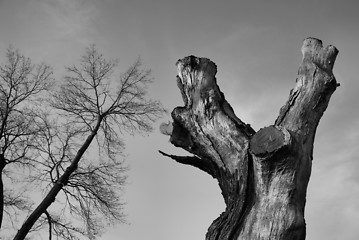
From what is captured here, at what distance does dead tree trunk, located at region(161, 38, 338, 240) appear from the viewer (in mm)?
3191

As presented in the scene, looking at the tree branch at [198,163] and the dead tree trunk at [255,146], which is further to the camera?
the tree branch at [198,163]

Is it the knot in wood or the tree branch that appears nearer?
the knot in wood

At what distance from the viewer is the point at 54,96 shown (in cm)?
1263

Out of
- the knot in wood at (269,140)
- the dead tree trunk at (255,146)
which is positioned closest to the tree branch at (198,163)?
the dead tree trunk at (255,146)

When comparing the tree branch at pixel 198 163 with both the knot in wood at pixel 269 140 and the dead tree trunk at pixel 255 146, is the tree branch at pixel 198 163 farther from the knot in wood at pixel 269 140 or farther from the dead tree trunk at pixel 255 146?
the knot in wood at pixel 269 140

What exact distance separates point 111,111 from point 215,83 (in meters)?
8.89

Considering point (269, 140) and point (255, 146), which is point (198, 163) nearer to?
point (255, 146)

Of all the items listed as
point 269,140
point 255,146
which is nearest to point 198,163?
point 255,146

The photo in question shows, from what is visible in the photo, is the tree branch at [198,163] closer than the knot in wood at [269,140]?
No

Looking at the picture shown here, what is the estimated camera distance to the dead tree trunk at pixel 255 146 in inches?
126

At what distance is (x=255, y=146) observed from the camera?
11.0 feet

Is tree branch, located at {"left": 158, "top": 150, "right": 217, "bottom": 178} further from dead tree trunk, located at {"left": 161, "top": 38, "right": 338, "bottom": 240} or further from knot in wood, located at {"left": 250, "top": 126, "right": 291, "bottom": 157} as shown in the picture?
knot in wood, located at {"left": 250, "top": 126, "right": 291, "bottom": 157}

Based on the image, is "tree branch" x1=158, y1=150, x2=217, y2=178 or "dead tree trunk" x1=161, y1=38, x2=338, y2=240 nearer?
"dead tree trunk" x1=161, y1=38, x2=338, y2=240

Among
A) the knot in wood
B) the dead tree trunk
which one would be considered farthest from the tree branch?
the knot in wood
